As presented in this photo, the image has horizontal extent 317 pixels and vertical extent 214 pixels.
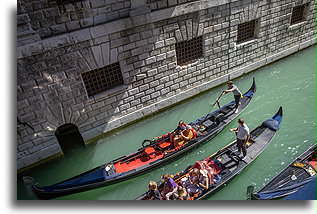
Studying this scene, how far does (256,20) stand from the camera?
33.3 feet

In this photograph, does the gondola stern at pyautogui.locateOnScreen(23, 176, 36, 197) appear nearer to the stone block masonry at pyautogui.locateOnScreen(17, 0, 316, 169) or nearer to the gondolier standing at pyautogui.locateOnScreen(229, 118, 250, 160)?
the stone block masonry at pyautogui.locateOnScreen(17, 0, 316, 169)

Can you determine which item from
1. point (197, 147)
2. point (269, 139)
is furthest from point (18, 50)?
point (269, 139)

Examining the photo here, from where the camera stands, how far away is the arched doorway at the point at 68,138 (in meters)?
8.86

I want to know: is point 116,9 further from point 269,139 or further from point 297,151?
point 297,151

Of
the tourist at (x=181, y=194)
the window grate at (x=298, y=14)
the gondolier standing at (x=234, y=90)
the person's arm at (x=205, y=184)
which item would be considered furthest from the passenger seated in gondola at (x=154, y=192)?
the window grate at (x=298, y=14)

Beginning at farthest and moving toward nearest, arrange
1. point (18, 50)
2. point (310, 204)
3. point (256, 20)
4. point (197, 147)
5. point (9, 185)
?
1. point (256, 20)
2. point (197, 147)
3. point (18, 50)
4. point (9, 185)
5. point (310, 204)

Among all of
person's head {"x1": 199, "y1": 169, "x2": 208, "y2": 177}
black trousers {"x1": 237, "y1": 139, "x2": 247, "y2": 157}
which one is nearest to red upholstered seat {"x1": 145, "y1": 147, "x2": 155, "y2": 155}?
person's head {"x1": 199, "y1": 169, "x2": 208, "y2": 177}

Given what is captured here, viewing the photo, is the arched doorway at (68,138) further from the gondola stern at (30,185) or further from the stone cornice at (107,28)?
the stone cornice at (107,28)

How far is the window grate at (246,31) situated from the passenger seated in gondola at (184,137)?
16.7 feet

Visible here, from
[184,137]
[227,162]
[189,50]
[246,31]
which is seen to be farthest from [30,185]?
[246,31]

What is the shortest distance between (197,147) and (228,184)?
1516 millimetres

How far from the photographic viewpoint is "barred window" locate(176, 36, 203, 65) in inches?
356

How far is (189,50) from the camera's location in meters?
9.27

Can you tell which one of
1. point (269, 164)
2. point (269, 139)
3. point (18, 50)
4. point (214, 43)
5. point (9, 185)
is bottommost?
point (269, 164)
